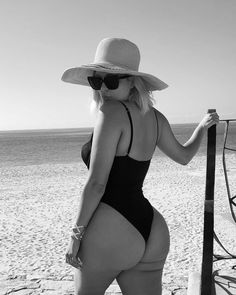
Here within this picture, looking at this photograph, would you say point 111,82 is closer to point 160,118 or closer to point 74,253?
point 160,118

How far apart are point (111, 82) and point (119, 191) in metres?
0.55

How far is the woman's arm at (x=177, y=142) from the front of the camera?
2.06 meters

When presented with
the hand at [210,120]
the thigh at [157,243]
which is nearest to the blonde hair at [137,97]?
the hand at [210,120]

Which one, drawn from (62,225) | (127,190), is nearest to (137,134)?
(127,190)

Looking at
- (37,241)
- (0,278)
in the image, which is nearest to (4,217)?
(37,241)

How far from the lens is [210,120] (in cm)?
219

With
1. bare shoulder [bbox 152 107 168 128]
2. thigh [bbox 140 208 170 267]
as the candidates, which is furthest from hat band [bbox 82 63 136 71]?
thigh [bbox 140 208 170 267]

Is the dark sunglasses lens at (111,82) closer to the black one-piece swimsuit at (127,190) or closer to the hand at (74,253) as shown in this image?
the black one-piece swimsuit at (127,190)

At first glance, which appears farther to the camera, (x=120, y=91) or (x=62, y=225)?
(x=62, y=225)

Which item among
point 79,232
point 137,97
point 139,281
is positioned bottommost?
point 139,281

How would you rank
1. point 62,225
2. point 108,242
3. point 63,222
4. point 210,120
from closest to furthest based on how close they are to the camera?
point 108,242 → point 210,120 → point 62,225 → point 63,222

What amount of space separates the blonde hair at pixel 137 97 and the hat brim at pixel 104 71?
5cm

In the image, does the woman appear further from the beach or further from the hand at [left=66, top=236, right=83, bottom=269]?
the beach

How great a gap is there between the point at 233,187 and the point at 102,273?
38.2 feet
